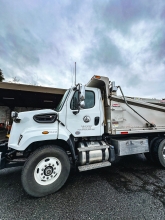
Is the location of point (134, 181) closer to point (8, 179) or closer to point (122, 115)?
point (122, 115)

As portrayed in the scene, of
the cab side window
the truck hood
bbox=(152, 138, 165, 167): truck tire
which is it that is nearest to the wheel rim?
the truck hood

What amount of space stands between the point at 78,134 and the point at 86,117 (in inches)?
20.4

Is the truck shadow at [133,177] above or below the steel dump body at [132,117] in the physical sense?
below

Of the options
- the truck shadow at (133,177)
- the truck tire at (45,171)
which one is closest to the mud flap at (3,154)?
the truck tire at (45,171)

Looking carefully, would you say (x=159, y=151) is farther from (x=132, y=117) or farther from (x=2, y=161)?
(x=2, y=161)

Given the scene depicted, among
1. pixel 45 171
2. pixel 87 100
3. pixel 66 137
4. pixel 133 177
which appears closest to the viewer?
pixel 45 171

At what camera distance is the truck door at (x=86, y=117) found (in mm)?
2904

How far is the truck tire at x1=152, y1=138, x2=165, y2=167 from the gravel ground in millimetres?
552

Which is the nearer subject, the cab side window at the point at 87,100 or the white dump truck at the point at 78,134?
the white dump truck at the point at 78,134

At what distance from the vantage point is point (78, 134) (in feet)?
9.71

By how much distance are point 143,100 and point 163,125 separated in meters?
1.16

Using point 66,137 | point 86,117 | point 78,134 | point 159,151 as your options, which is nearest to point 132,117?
point 159,151

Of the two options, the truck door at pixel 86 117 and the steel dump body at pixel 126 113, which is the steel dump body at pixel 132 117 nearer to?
the steel dump body at pixel 126 113

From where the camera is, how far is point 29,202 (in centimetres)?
214
